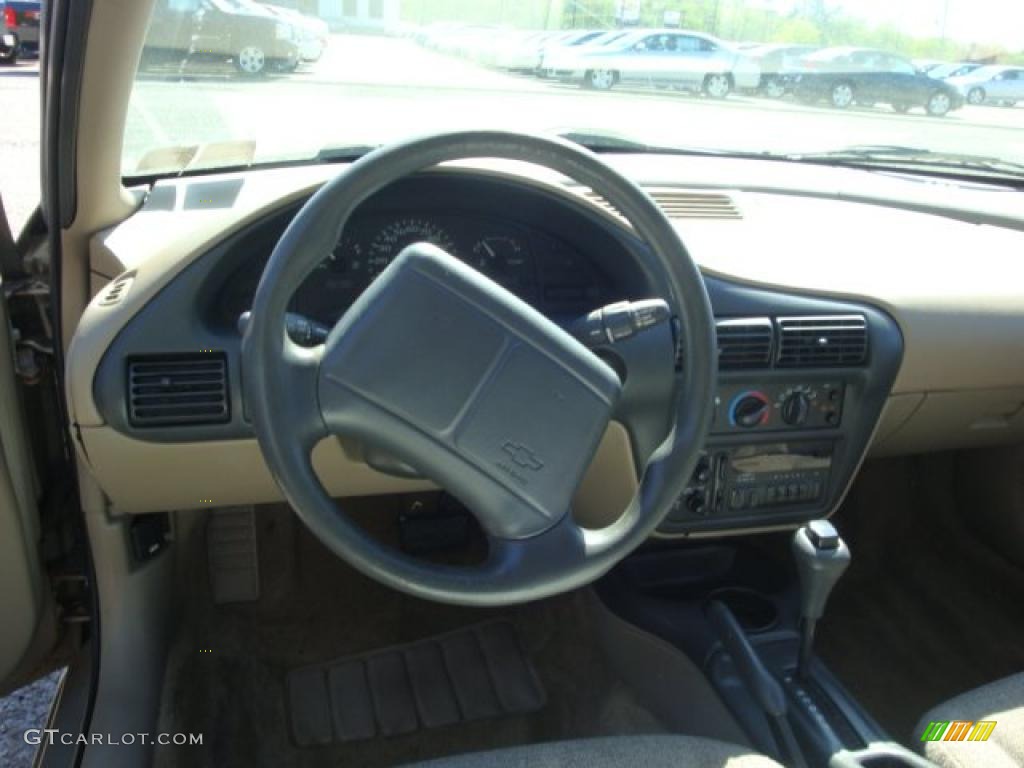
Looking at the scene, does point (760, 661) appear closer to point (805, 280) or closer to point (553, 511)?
point (805, 280)

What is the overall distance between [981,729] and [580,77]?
1603 mm

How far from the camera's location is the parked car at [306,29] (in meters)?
1.99

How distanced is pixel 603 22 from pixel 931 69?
0.86 metres

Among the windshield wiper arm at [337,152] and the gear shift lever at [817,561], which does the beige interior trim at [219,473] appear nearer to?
the gear shift lever at [817,561]

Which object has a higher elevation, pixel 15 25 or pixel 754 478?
pixel 15 25

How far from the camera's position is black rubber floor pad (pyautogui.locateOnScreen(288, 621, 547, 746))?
2.47 meters

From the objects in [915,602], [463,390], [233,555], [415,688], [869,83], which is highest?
[869,83]

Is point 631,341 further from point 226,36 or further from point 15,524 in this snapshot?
point 15,524

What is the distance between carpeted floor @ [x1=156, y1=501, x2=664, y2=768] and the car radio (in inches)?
24.6

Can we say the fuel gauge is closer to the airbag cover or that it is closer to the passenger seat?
the airbag cover

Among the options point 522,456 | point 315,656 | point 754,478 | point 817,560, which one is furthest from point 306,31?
point 315,656

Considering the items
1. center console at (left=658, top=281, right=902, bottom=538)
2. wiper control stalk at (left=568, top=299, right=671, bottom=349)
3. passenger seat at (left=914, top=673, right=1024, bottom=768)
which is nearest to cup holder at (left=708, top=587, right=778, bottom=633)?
center console at (left=658, top=281, right=902, bottom=538)

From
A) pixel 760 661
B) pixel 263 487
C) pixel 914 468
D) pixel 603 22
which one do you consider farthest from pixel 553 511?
Result: pixel 914 468

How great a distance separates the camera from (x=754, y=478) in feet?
6.91
